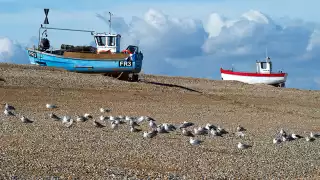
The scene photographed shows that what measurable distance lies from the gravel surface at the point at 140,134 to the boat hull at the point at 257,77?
53.8ft

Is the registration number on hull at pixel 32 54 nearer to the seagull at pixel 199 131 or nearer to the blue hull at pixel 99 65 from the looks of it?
the blue hull at pixel 99 65

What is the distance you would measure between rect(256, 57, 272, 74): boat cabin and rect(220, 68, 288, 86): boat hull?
1.53m

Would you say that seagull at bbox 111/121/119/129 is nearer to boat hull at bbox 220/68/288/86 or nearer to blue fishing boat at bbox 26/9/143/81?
blue fishing boat at bbox 26/9/143/81

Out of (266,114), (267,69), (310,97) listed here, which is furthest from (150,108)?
(267,69)

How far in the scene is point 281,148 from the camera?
1661 centimetres

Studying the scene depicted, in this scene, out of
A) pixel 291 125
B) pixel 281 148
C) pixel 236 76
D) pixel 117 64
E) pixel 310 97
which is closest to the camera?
pixel 281 148

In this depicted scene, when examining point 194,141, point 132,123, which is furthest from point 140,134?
point 194,141

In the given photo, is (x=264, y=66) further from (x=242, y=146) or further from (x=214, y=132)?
(x=242, y=146)

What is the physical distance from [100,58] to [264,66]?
70.3 feet

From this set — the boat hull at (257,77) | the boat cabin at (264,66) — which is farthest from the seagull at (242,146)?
the boat cabin at (264,66)

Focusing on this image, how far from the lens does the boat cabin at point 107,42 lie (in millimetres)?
35250

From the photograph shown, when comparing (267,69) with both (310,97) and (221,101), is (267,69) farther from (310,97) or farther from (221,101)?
(221,101)

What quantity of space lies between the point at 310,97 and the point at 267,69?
16.0 m

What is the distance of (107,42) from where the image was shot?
3538 cm
